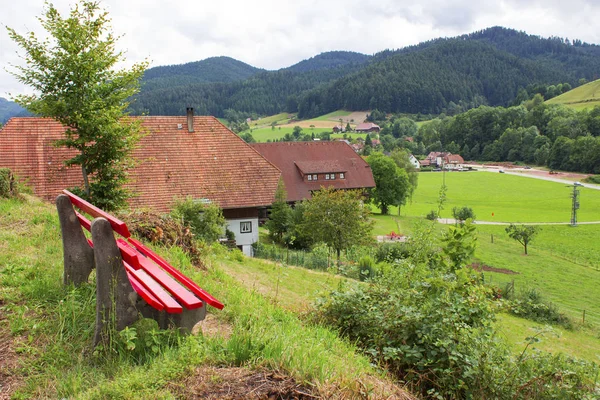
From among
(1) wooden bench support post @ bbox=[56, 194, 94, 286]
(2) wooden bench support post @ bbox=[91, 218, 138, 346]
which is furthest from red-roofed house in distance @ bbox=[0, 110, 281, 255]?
(2) wooden bench support post @ bbox=[91, 218, 138, 346]

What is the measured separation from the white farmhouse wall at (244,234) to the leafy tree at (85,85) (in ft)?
39.0

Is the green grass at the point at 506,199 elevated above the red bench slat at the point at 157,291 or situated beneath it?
situated beneath

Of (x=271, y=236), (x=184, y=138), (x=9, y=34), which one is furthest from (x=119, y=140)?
(x=271, y=236)

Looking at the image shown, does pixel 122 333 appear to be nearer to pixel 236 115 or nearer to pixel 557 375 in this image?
pixel 557 375

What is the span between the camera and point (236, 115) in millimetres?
193375

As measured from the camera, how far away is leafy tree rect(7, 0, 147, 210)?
1151 cm

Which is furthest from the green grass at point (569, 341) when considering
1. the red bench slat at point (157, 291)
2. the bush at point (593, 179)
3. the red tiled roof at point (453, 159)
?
the red tiled roof at point (453, 159)

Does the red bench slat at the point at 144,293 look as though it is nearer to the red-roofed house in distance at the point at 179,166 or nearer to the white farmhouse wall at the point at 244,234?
the red-roofed house in distance at the point at 179,166

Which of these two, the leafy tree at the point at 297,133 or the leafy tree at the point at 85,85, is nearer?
the leafy tree at the point at 85,85

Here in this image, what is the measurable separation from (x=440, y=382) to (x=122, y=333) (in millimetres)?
3160

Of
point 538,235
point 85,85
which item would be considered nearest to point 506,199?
point 538,235

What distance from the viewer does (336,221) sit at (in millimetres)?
25438

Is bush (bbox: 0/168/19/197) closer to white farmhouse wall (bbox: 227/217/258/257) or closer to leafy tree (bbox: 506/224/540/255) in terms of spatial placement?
white farmhouse wall (bbox: 227/217/258/257)

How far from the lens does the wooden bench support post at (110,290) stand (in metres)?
3.89
